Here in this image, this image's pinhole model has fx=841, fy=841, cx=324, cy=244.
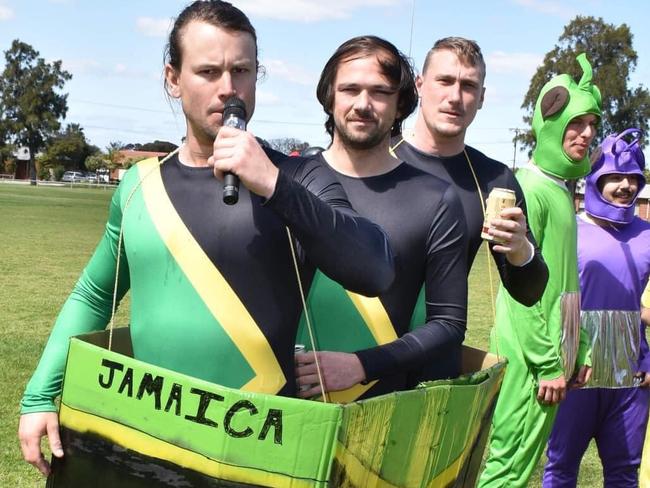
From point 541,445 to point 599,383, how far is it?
629 millimetres

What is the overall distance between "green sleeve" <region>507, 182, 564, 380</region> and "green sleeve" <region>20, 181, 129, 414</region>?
186 centimetres

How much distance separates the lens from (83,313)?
2.25 m

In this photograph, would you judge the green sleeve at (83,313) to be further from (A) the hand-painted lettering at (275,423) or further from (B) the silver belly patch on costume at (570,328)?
(B) the silver belly patch on costume at (570,328)

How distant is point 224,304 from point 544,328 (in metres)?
2.03

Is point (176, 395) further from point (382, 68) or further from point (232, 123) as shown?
point (382, 68)

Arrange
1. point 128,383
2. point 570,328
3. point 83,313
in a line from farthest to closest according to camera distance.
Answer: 1. point 570,328
2. point 83,313
3. point 128,383

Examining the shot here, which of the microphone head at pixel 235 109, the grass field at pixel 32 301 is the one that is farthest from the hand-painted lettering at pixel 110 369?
the grass field at pixel 32 301

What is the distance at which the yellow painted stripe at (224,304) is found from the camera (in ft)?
6.13

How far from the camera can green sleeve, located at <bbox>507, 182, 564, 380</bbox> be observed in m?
3.52

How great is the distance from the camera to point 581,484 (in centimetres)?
497

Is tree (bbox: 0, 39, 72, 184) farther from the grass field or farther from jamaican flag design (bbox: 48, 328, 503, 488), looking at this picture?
jamaican flag design (bbox: 48, 328, 503, 488)

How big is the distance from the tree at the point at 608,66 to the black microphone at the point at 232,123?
5009 cm

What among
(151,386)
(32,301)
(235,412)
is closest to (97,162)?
Result: (32,301)

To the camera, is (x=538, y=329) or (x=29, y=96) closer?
(x=538, y=329)
